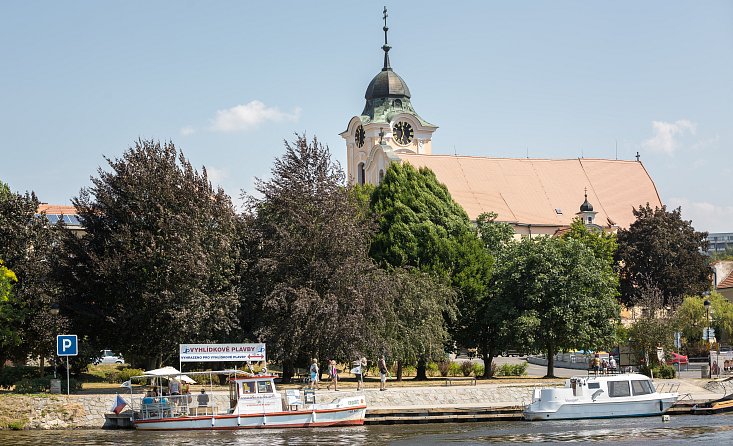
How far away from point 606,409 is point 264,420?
14.1 metres

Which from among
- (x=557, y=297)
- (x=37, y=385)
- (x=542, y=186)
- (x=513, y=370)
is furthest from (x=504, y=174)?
(x=37, y=385)

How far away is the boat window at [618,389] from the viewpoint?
1775 inches

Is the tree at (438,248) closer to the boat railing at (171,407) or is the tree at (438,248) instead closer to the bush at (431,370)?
the bush at (431,370)

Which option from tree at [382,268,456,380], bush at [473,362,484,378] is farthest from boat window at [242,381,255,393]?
bush at [473,362,484,378]

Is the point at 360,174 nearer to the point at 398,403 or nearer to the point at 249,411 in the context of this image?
the point at 398,403

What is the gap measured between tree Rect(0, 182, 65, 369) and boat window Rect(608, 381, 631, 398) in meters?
23.8

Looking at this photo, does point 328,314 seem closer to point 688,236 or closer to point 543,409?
point 543,409

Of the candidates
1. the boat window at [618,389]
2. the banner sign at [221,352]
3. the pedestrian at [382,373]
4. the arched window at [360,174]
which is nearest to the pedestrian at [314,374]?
the banner sign at [221,352]

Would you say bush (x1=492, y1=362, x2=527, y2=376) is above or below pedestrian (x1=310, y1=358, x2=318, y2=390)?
below

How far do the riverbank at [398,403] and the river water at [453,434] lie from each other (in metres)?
1.11

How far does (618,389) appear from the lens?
148 feet

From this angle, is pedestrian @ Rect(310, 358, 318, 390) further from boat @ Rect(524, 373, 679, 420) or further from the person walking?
boat @ Rect(524, 373, 679, 420)

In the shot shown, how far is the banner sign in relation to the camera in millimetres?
44750

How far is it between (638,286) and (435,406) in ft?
164
